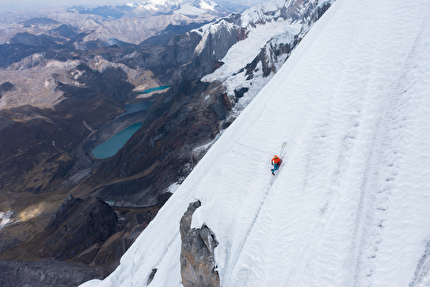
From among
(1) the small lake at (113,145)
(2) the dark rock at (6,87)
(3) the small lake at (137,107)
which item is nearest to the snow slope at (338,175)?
(1) the small lake at (113,145)

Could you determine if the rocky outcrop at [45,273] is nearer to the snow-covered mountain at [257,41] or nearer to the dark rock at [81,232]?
the dark rock at [81,232]

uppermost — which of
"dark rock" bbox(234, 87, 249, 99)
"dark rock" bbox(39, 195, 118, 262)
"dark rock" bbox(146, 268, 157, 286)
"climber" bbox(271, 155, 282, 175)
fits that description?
"climber" bbox(271, 155, 282, 175)

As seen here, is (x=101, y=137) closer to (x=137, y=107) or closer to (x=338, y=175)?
(x=137, y=107)

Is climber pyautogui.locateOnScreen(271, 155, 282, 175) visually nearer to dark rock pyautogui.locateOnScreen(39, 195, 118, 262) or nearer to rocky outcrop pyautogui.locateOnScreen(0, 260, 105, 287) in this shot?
rocky outcrop pyautogui.locateOnScreen(0, 260, 105, 287)

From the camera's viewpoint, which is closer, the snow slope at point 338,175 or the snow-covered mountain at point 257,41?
the snow slope at point 338,175

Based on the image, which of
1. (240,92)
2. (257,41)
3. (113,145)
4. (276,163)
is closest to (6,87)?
(113,145)

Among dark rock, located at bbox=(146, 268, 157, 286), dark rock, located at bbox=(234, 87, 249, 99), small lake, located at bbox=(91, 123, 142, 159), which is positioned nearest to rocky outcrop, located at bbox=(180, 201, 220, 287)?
dark rock, located at bbox=(146, 268, 157, 286)
